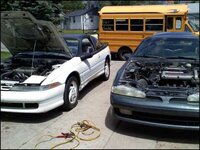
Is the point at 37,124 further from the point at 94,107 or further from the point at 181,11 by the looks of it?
the point at 181,11

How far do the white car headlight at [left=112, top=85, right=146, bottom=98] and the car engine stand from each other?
14cm

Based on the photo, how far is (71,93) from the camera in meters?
5.93

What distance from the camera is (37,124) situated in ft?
17.4

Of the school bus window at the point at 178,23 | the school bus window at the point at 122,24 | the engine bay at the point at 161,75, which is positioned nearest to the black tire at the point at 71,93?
the engine bay at the point at 161,75

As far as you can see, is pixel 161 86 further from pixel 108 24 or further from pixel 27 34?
pixel 108 24

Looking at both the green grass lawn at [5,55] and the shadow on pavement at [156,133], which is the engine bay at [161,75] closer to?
the shadow on pavement at [156,133]

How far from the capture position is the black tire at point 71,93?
5.73m

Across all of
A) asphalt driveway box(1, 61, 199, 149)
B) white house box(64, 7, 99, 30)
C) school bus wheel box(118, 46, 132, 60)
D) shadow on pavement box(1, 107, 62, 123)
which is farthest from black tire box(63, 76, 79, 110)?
white house box(64, 7, 99, 30)

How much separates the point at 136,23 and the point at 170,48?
272 inches

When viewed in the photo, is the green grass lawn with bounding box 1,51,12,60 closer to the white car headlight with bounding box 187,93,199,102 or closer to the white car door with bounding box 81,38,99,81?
the white car door with bounding box 81,38,99,81

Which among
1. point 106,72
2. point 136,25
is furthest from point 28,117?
point 136,25

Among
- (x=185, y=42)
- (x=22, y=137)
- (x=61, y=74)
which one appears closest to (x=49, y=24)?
(x=61, y=74)

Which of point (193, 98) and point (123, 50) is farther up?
point (193, 98)

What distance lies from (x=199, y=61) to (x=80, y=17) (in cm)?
5635
